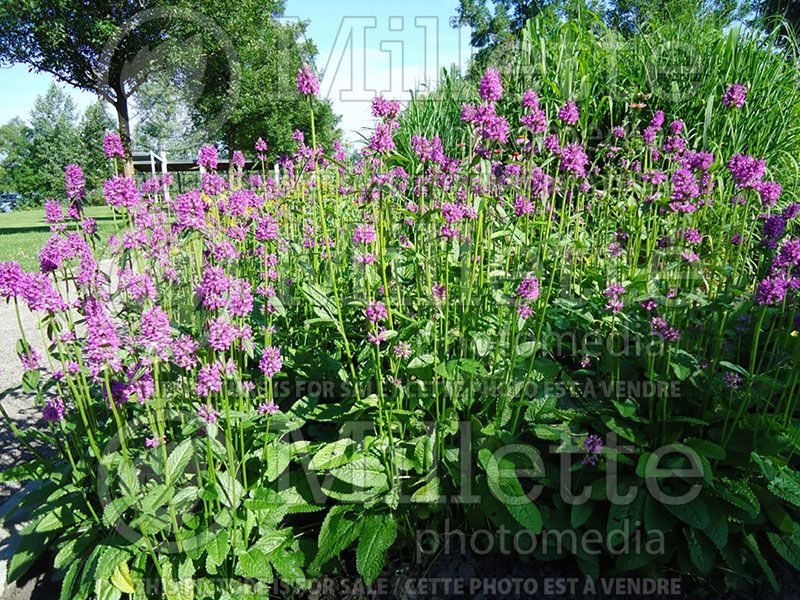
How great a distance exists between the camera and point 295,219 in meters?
3.79

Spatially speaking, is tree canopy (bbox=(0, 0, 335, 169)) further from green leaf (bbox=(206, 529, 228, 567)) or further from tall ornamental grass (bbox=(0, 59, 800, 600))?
green leaf (bbox=(206, 529, 228, 567))

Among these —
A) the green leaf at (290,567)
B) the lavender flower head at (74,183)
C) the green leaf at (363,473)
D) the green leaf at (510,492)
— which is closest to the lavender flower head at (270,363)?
the green leaf at (363,473)

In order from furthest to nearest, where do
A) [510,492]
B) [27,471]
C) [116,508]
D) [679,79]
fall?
[679,79] < [27,471] < [510,492] < [116,508]

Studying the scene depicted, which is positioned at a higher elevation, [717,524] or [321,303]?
[321,303]

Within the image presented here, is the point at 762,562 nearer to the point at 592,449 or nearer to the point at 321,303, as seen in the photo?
the point at 592,449

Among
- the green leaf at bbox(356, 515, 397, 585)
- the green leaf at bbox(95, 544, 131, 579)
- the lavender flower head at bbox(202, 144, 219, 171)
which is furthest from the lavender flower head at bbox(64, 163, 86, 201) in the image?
the green leaf at bbox(356, 515, 397, 585)

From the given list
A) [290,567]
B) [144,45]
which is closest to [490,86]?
[290,567]

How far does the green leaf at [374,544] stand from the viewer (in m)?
1.93

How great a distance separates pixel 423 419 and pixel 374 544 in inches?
24.1

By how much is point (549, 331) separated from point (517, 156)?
98 centimetres

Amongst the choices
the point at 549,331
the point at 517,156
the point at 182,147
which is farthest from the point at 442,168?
the point at 182,147

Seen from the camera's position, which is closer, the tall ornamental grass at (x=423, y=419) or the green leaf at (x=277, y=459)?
the tall ornamental grass at (x=423, y=419)

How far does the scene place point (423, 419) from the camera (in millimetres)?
2422

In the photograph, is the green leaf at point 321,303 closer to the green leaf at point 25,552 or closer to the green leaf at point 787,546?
the green leaf at point 25,552
